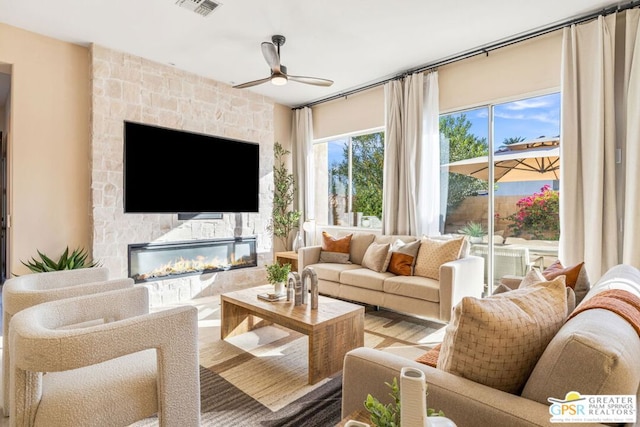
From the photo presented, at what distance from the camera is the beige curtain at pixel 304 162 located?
19.1 feet

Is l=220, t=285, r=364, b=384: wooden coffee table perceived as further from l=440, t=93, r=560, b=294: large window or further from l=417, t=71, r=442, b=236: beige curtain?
l=440, t=93, r=560, b=294: large window

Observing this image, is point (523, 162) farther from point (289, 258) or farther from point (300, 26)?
point (289, 258)

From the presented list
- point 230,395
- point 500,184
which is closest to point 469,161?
point 500,184

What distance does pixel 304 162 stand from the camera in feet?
19.2

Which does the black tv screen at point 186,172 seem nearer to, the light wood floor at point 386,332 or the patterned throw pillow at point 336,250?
the patterned throw pillow at point 336,250

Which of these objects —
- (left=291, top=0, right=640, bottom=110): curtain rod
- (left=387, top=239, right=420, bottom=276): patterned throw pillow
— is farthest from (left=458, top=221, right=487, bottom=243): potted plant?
(left=291, top=0, right=640, bottom=110): curtain rod

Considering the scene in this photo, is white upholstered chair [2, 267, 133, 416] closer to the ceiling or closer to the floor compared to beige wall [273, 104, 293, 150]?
closer to the floor

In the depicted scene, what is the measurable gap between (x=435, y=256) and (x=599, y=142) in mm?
1759

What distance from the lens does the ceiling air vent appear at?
9.42 feet

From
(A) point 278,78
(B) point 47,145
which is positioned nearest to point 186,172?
(B) point 47,145

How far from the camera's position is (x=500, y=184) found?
12.8 feet

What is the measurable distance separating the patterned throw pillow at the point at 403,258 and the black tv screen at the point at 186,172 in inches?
90.6

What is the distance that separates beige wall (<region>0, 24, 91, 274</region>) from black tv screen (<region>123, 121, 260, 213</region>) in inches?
19.4

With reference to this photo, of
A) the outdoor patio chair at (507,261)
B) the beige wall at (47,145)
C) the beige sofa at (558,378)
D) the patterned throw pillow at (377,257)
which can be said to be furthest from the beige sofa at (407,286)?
the beige wall at (47,145)
